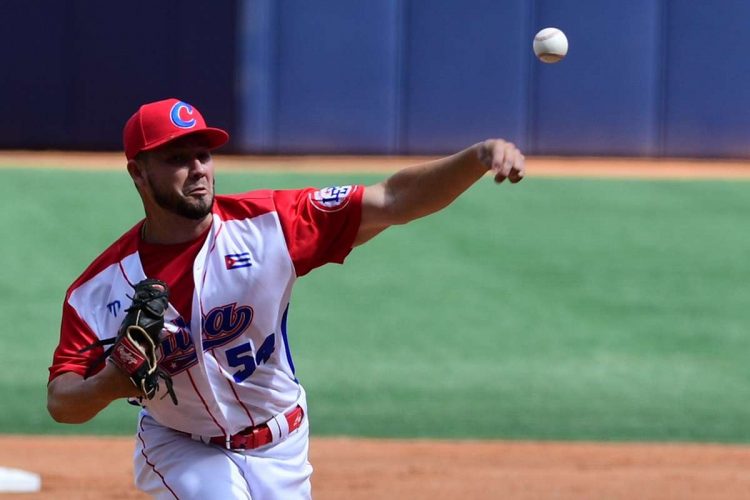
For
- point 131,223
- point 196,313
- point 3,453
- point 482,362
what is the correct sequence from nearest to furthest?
point 196,313 < point 3,453 < point 482,362 < point 131,223

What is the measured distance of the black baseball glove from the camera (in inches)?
142

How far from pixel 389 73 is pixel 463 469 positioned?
7.16 meters

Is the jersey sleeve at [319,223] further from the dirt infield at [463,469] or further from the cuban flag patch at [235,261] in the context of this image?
the dirt infield at [463,469]

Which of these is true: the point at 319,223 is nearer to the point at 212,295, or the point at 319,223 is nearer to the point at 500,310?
the point at 212,295

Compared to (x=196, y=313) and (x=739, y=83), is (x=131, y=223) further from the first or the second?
(x=196, y=313)

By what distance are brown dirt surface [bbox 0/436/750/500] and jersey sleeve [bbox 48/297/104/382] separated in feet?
7.98

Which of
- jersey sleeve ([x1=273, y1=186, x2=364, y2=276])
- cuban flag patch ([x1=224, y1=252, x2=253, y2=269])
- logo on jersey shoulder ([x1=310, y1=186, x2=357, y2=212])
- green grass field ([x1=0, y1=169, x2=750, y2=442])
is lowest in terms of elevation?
green grass field ([x1=0, y1=169, x2=750, y2=442])

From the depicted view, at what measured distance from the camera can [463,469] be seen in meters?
6.70

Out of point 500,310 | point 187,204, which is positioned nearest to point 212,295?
point 187,204

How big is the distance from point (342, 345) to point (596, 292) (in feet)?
7.10

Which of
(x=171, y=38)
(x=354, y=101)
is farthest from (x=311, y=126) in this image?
(x=171, y=38)

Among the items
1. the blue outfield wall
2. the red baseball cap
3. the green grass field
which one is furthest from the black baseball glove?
the blue outfield wall

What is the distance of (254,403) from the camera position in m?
4.15

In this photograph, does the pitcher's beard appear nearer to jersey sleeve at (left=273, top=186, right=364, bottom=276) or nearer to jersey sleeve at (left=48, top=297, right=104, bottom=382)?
jersey sleeve at (left=273, top=186, right=364, bottom=276)
